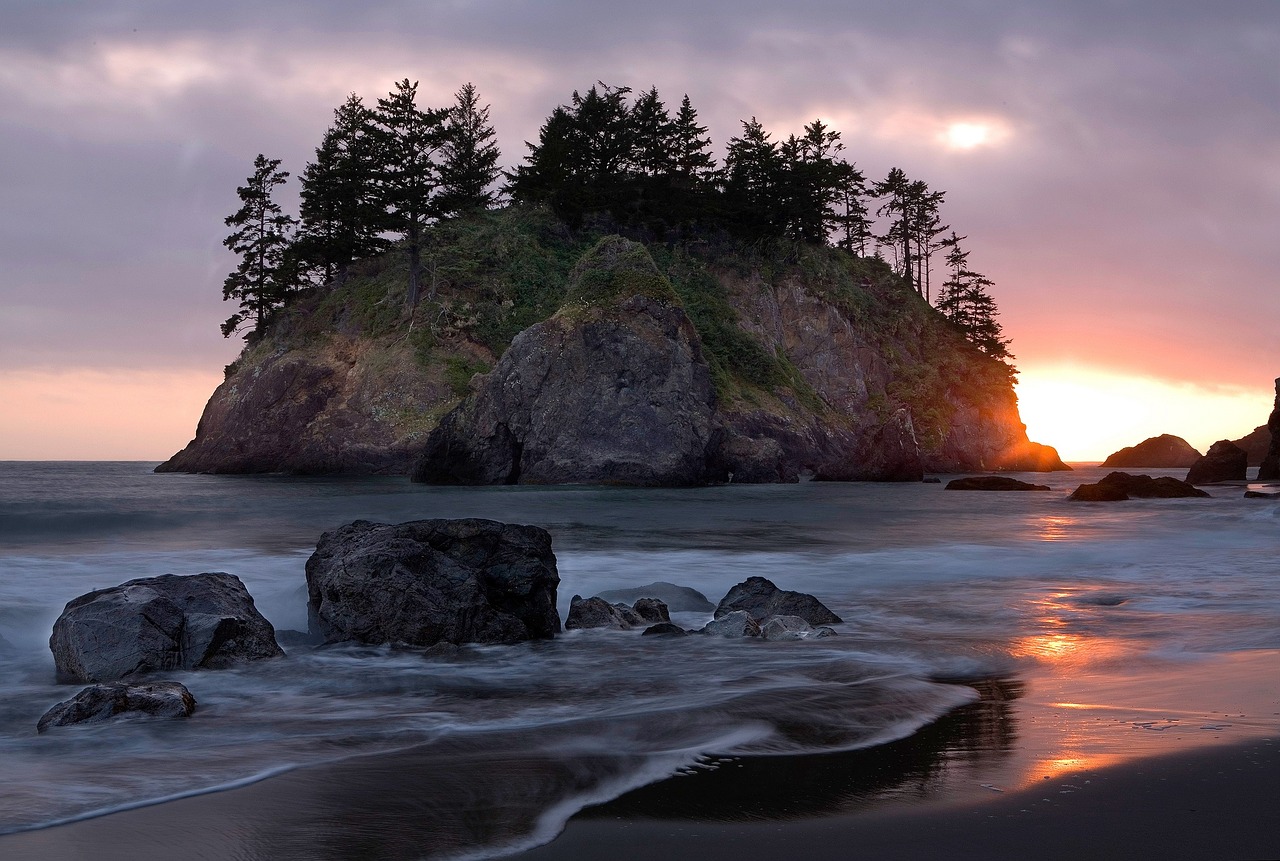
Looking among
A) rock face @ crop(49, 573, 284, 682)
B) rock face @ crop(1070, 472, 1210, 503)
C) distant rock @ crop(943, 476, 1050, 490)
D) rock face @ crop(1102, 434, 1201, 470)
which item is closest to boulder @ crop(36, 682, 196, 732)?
rock face @ crop(49, 573, 284, 682)

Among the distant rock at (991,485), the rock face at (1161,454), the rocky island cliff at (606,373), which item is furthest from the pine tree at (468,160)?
the rock face at (1161,454)

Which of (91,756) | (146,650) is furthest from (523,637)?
(91,756)

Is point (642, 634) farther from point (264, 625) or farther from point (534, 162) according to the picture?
point (534, 162)

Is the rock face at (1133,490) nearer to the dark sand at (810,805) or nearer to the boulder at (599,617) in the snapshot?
the boulder at (599,617)

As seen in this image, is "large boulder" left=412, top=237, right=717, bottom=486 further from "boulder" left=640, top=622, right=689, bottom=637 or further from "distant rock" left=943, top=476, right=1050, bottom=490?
"boulder" left=640, top=622, right=689, bottom=637

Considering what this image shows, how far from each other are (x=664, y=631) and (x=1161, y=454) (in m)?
105

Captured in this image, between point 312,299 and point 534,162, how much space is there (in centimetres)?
1628

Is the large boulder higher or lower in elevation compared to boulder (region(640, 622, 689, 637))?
higher

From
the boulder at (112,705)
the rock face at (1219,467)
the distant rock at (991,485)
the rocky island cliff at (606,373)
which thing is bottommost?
the boulder at (112,705)

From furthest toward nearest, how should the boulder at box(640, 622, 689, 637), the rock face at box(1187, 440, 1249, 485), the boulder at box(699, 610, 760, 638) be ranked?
the rock face at box(1187, 440, 1249, 485)
the boulder at box(640, 622, 689, 637)
the boulder at box(699, 610, 760, 638)

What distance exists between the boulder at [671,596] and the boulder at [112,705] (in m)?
5.72

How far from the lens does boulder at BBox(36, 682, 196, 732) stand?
5664mm

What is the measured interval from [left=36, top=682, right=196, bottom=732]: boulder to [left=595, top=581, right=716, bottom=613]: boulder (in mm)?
5724

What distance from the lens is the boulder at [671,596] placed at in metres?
11.0
